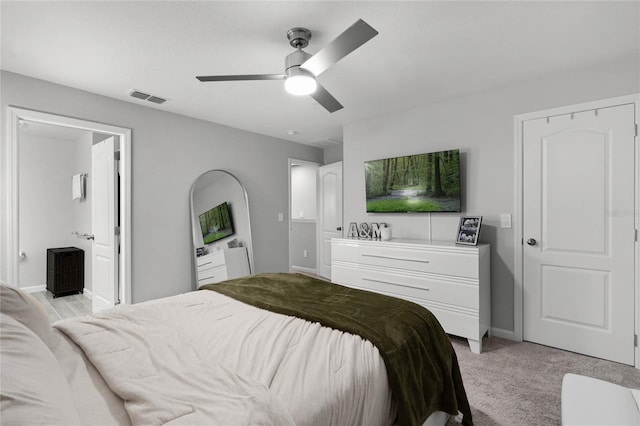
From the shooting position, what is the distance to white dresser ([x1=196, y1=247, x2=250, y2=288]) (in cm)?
402

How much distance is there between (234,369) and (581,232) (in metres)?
3.05

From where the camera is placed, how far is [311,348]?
1391mm

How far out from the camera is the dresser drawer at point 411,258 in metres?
2.87

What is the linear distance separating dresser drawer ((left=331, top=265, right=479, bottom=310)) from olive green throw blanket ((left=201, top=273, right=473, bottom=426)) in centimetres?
119

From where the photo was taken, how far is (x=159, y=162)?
367cm

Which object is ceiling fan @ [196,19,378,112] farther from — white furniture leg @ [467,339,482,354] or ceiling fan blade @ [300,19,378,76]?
white furniture leg @ [467,339,482,354]

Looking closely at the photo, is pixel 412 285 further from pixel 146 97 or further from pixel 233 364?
pixel 146 97

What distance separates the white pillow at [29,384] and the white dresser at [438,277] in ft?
9.28

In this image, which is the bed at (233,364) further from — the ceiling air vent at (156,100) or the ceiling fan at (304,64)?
the ceiling air vent at (156,100)

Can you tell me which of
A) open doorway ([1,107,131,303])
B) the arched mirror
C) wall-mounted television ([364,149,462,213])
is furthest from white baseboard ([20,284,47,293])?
wall-mounted television ([364,149,462,213])

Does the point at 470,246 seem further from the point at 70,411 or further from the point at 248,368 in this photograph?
the point at 70,411

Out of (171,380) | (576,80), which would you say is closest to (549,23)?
(576,80)

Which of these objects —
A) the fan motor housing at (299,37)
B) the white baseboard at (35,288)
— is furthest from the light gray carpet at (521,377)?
the white baseboard at (35,288)

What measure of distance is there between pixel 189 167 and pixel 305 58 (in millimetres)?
2435
